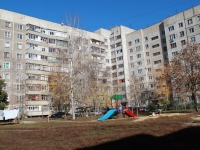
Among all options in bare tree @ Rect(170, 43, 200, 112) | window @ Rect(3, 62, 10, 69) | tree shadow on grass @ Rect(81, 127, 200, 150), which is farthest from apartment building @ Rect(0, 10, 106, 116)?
tree shadow on grass @ Rect(81, 127, 200, 150)

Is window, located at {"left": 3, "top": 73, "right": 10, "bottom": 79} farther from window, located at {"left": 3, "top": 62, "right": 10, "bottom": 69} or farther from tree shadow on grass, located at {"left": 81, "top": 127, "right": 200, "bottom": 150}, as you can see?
tree shadow on grass, located at {"left": 81, "top": 127, "right": 200, "bottom": 150}

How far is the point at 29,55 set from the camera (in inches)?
2552

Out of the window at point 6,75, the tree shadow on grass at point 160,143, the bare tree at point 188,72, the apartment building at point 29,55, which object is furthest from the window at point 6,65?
the tree shadow on grass at point 160,143

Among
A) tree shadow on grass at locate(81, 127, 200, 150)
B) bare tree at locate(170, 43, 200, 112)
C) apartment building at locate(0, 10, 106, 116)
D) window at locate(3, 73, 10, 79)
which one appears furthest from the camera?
apartment building at locate(0, 10, 106, 116)

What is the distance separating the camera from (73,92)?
39.5 metres

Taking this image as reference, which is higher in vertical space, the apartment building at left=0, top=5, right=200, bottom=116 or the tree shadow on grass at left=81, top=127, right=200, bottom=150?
the apartment building at left=0, top=5, right=200, bottom=116

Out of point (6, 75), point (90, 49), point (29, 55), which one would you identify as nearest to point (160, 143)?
point (6, 75)

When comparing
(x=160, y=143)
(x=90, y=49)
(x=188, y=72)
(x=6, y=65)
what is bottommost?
(x=160, y=143)

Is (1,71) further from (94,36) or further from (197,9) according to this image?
(197,9)

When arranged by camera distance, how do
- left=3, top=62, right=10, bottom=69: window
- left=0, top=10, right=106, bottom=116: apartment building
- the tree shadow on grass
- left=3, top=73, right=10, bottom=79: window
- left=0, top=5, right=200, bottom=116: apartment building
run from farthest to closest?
left=0, top=5, right=200, bottom=116: apartment building, left=3, top=62, right=10, bottom=69: window, left=0, top=10, right=106, bottom=116: apartment building, left=3, top=73, right=10, bottom=79: window, the tree shadow on grass

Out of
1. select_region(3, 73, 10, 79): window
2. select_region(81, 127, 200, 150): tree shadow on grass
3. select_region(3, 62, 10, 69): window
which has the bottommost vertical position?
select_region(81, 127, 200, 150): tree shadow on grass

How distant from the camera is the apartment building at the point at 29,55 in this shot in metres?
60.2

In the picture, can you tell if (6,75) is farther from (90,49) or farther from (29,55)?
(90,49)

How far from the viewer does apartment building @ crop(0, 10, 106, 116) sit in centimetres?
6025
